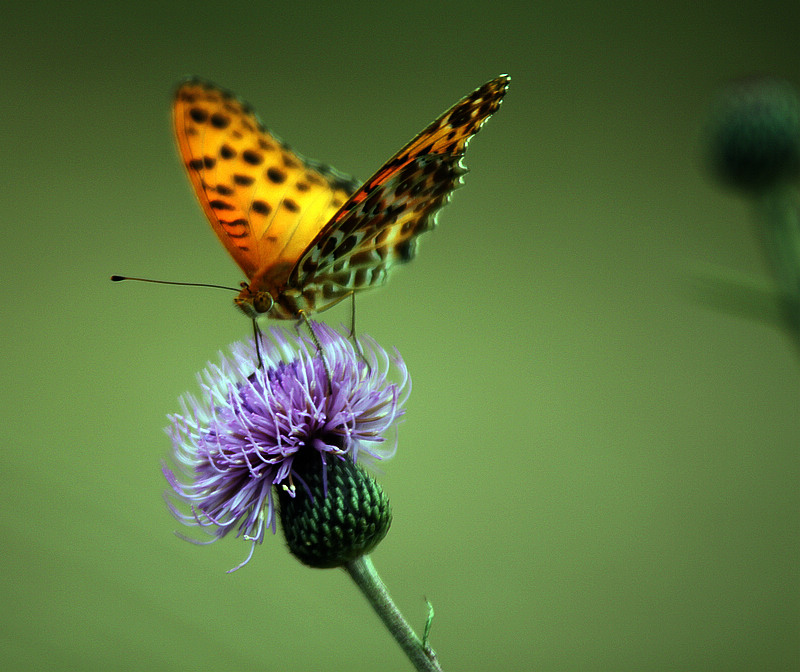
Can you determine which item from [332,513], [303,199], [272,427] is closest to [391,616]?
[332,513]

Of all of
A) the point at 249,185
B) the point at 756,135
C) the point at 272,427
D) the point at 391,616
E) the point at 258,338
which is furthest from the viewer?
the point at 756,135

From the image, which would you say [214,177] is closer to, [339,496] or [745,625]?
[339,496]

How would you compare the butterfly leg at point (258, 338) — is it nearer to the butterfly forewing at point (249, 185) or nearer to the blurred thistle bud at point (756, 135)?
the butterfly forewing at point (249, 185)

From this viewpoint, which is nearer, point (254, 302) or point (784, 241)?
point (254, 302)

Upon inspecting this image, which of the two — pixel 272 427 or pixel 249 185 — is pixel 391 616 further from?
pixel 249 185

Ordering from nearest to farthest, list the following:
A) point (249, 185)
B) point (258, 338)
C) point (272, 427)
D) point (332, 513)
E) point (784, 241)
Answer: point (332, 513) → point (272, 427) → point (258, 338) → point (249, 185) → point (784, 241)

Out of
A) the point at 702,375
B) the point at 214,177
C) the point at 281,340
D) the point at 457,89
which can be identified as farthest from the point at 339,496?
the point at 457,89

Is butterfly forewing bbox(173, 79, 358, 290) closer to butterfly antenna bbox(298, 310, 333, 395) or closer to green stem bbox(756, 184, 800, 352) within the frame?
butterfly antenna bbox(298, 310, 333, 395)
